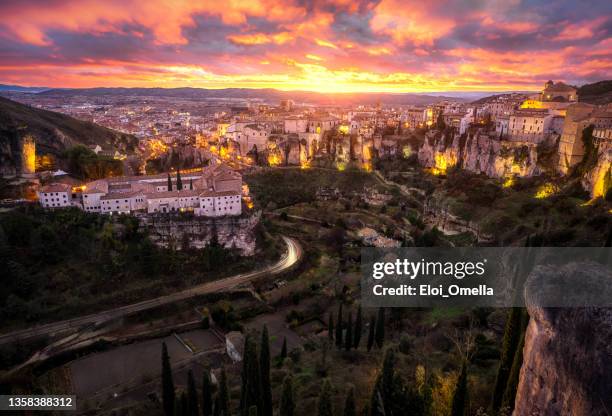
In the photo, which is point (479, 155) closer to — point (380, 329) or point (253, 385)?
point (380, 329)

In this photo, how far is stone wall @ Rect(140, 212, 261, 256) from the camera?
4212 centimetres

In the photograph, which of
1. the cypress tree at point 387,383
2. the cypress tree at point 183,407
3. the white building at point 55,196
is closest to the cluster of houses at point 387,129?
the white building at point 55,196

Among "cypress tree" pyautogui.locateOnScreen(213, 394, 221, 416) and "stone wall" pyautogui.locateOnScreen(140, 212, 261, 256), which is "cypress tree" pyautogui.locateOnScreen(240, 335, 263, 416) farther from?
"stone wall" pyautogui.locateOnScreen(140, 212, 261, 256)

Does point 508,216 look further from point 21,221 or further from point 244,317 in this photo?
point 21,221

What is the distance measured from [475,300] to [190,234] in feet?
97.7

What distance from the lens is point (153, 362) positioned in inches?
1155

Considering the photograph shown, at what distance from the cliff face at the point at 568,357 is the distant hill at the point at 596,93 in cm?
8947

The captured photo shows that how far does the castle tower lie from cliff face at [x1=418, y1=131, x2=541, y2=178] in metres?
61.6

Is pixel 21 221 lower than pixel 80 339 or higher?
higher

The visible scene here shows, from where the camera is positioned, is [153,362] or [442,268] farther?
[442,268]

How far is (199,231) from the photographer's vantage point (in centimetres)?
4312

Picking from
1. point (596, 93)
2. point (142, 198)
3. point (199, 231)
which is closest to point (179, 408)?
point (199, 231)

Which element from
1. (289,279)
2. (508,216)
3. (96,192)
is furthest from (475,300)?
(96,192)

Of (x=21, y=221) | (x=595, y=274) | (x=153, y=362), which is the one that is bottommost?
(x=153, y=362)
